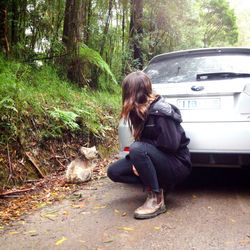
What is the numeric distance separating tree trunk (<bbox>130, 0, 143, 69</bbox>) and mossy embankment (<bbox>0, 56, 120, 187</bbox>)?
467 centimetres

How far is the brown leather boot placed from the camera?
3.78 metres

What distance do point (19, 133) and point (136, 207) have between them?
205 centimetres

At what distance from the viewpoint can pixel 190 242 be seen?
319 cm

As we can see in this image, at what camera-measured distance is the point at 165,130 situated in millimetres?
3713

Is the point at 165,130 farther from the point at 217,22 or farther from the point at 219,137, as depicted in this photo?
the point at 217,22

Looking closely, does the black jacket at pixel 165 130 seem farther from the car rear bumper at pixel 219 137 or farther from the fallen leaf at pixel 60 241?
the fallen leaf at pixel 60 241

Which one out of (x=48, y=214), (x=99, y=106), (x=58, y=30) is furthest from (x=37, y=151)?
(x=58, y=30)

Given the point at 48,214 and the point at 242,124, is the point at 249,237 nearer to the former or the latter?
the point at 242,124

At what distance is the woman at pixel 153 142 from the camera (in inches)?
147

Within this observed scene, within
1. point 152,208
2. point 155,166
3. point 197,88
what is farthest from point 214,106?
point 152,208

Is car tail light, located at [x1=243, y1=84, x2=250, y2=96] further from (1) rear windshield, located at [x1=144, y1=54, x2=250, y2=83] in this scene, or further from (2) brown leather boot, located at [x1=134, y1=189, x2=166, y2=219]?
(2) brown leather boot, located at [x1=134, y1=189, x2=166, y2=219]

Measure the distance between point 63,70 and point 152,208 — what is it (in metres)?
4.78

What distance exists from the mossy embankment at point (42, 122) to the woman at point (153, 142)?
1905mm

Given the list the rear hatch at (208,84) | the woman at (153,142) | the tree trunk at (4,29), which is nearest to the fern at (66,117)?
the rear hatch at (208,84)
